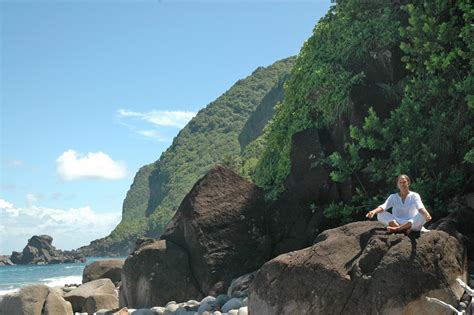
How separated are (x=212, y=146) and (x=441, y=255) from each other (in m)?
119

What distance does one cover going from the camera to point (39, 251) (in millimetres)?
116312

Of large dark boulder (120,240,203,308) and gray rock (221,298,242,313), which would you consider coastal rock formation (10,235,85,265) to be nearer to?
large dark boulder (120,240,203,308)

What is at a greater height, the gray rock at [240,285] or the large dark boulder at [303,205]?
the large dark boulder at [303,205]

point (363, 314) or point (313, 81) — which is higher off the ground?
point (313, 81)

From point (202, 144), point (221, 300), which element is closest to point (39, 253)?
point (202, 144)

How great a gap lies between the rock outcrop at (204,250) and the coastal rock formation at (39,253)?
10578 cm

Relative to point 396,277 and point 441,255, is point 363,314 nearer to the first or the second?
point 396,277

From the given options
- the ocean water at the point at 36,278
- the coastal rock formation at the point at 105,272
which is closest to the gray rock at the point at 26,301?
the coastal rock formation at the point at 105,272

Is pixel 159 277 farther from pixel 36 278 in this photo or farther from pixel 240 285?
pixel 36 278

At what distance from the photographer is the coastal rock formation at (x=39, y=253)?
375ft

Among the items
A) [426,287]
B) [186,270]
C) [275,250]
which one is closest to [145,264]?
[186,270]

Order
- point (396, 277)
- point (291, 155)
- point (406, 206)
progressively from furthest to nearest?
1. point (291, 155)
2. point (406, 206)
3. point (396, 277)

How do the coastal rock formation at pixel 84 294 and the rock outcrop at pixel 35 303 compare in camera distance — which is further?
the coastal rock formation at pixel 84 294

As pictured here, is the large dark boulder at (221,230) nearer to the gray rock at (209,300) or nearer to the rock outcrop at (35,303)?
the gray rock at (209,300)
